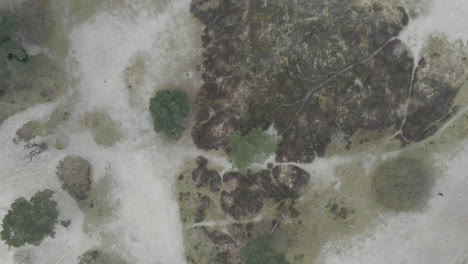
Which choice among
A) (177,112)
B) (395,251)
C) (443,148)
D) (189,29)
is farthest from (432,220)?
(189,29)

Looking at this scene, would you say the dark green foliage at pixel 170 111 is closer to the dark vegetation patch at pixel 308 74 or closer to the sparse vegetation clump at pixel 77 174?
the dark vegetation patch at pixel 308 74

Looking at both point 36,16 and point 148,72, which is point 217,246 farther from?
point 36,16

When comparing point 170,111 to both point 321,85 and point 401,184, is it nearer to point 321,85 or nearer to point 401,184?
point 321,85

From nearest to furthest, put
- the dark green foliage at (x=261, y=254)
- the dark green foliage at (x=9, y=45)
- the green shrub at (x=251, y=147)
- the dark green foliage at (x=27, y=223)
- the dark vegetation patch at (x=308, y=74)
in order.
→ the dark green foliage at (x=261, y=254) < the green shrub at (x=251, y=147) < the dark green foliage at (x=9, y=45) < the dark green foliage at (x=27, y=223) < the dark vegetation patch at (x=308, y=74)

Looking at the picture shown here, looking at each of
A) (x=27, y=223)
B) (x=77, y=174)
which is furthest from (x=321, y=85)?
(x=27, y=223)

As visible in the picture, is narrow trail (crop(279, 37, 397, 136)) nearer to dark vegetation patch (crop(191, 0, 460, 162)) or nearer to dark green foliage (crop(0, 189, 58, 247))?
dark vegetation patch (crop(191, 0, 460, 162))

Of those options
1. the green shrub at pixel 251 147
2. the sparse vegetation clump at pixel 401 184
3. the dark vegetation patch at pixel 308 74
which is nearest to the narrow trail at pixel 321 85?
the dark vegetation patch at pixel 308 74
